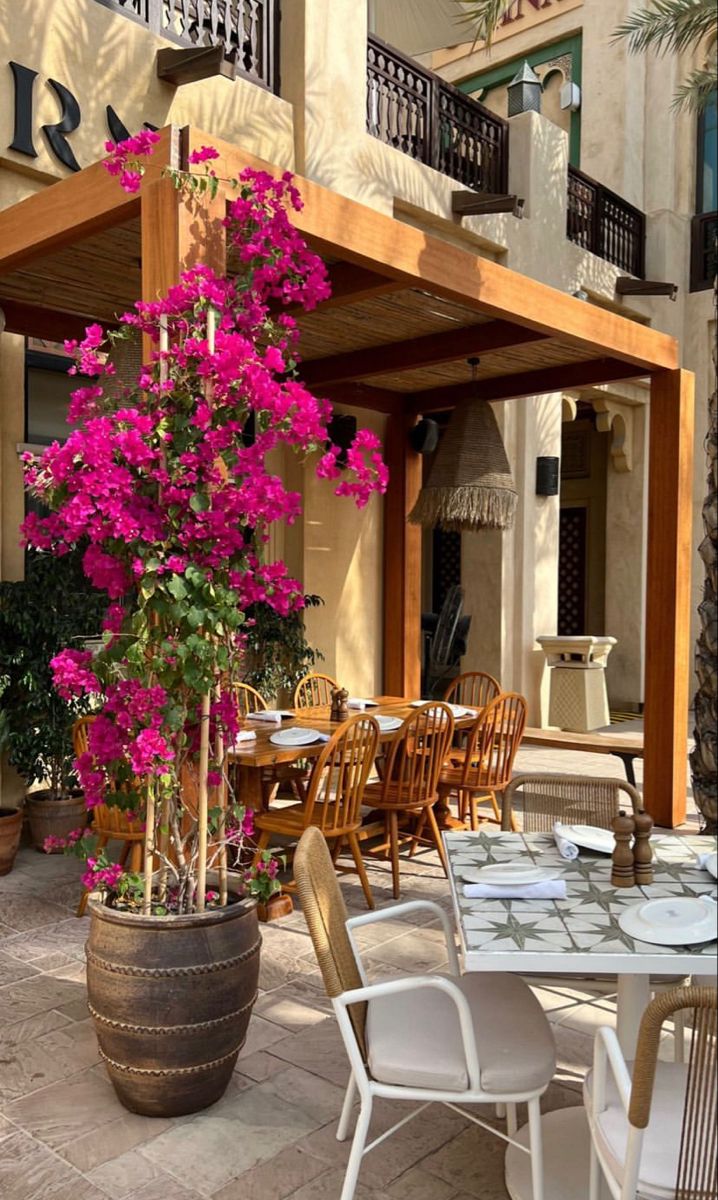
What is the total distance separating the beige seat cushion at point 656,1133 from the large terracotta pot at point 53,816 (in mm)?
3980

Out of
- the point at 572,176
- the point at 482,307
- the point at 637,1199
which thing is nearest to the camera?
the point at 637,1199

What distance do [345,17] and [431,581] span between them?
7511 mm

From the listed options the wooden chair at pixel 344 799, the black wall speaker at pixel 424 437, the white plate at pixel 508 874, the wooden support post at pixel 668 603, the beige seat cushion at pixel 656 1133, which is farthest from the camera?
the black wall speaker at pixel 424 437

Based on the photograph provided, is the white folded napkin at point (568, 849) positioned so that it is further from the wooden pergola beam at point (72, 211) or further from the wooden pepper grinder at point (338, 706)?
the wooden pepper grinder at point (338, 706)

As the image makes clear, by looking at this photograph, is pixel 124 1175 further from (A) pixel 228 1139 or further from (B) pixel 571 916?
(B) pixel 571 916

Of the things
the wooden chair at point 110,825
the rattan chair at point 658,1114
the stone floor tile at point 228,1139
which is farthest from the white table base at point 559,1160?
the wooden chair at point 110,825

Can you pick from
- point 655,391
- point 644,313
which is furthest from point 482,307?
point 644,313

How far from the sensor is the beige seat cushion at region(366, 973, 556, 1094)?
2127mm

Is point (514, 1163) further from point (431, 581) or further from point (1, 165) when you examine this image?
point (431, 581)

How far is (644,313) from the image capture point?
10.8 m

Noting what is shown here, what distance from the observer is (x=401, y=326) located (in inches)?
226

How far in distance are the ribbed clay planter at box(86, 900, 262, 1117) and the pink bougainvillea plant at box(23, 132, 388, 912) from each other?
5.5 inches

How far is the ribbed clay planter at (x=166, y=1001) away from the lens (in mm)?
2594

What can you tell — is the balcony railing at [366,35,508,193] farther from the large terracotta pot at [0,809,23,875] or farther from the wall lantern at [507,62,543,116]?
the large terracotta pot at [0,809,23,875]
